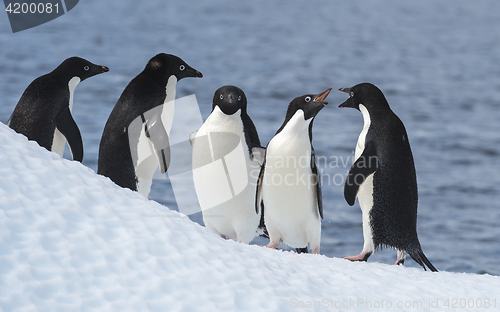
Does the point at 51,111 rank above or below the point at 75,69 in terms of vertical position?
below

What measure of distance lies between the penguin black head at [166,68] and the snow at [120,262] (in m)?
2.02

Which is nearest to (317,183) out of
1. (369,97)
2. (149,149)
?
(369,97)

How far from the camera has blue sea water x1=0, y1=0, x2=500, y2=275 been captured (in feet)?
29.9

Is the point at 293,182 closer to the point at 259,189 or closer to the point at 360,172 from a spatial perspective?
the point at 259,189

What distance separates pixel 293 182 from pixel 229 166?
0.43 metres

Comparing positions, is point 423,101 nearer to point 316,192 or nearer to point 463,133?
point 463,133

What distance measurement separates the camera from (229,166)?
4094 millimetres

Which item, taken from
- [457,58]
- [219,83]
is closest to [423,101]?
[219,83]

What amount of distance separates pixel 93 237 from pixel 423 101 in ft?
66.8

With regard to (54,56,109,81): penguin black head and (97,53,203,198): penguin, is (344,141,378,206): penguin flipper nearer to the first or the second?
(97,53,203,198): penguin

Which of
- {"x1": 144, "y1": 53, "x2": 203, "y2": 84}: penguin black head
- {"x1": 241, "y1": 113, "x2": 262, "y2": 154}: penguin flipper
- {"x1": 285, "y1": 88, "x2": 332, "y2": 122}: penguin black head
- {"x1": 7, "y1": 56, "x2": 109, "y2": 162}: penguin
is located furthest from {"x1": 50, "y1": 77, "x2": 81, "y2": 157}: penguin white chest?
{"x1": 285, "y1": 88, "x2": 332, "y2": 122}: penguin black head

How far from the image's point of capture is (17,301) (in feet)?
6.05

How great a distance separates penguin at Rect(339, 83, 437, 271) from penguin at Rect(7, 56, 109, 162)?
2.02 m

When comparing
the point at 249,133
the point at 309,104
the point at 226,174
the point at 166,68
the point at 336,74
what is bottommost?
the point at 336,74
